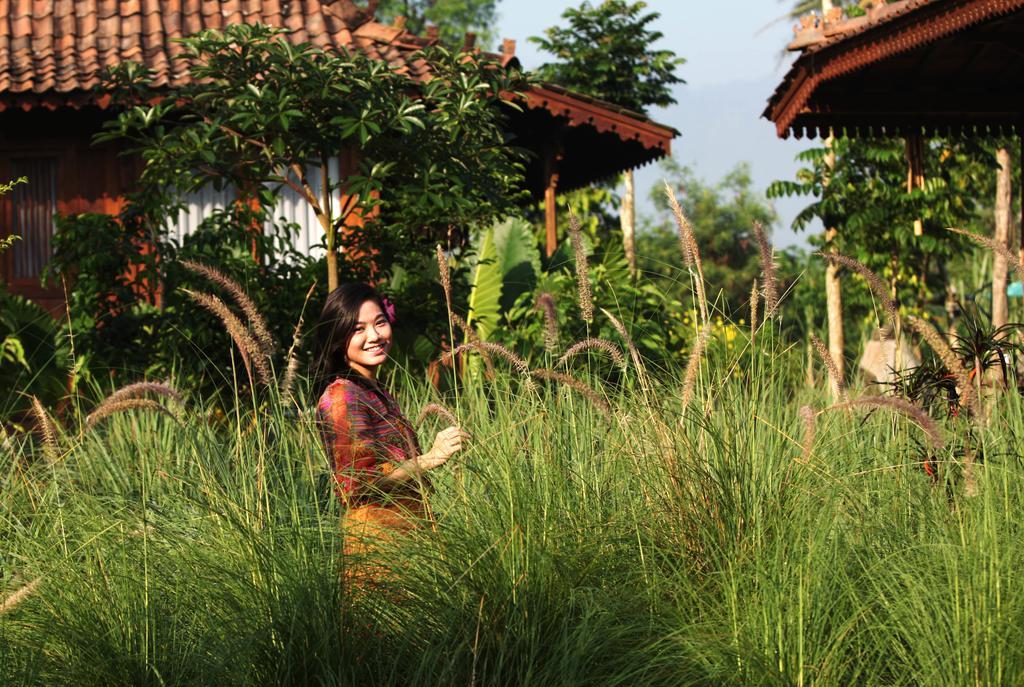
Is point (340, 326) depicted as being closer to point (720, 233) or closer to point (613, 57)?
point (613, 57)

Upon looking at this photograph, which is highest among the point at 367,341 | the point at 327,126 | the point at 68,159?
the point at 68,159

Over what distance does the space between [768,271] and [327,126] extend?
446 cm

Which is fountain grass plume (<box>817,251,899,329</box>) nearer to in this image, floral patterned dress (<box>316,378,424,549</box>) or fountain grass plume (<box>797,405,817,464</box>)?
fountain grass plume (<box>797,405,817,464</box>)

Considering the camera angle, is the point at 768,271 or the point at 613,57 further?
the point at 613,57

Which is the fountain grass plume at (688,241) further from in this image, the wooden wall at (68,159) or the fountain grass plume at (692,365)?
the wooden wall at (68,159)

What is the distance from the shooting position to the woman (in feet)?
12.5

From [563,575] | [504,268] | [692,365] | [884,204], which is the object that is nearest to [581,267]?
[692,365]

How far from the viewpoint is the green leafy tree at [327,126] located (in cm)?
774

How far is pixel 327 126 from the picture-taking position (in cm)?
797

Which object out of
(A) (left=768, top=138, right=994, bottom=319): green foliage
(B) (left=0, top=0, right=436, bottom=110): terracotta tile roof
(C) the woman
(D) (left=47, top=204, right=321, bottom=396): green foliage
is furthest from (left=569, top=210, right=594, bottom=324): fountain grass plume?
(A) (left=768, top=138, right=994, bottom=319): green foliage

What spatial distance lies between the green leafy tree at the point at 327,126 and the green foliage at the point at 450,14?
32982mm

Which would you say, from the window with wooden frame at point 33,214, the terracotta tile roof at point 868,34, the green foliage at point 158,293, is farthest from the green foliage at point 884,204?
the green foliage at point 158,293

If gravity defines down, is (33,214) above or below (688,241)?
above

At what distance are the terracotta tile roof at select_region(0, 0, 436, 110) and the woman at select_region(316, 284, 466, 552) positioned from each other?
7.69m
